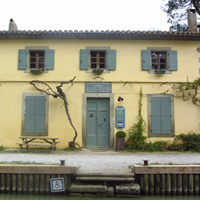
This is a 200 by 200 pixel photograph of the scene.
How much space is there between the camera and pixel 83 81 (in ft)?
30.0

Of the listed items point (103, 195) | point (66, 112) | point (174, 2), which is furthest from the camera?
point (174, 2)

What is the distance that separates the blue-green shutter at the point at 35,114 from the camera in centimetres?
899

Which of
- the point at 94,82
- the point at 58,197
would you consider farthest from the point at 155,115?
the point at 58,197

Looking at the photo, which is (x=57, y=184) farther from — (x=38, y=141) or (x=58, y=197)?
(x=38, y=141)

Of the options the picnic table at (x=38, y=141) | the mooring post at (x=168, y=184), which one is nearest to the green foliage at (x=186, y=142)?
the mooring post at (x=168, y=184)

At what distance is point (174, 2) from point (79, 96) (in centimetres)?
1129

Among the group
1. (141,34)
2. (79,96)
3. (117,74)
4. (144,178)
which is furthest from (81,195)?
(141,34)

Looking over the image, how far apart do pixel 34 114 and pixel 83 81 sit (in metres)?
2.52

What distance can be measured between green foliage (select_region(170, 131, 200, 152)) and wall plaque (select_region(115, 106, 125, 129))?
227 cm

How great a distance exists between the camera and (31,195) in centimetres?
555

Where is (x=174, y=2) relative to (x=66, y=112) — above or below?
above

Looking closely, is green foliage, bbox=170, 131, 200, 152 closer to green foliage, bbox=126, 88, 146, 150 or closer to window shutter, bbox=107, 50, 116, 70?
green foliage, bbox=126, 88, 146, 150

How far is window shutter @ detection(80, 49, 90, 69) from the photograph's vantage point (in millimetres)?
9172

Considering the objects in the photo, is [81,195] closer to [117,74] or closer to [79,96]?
[79,96]
